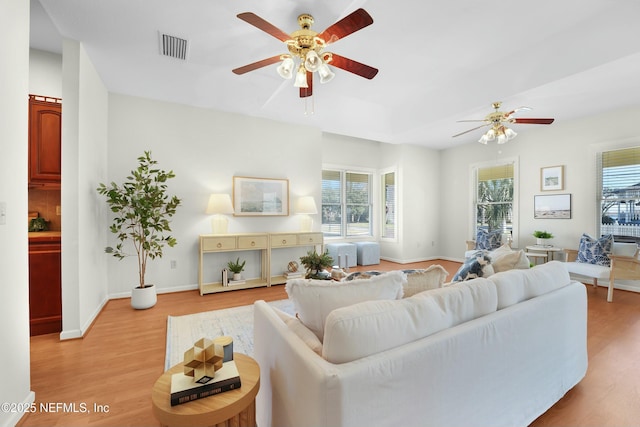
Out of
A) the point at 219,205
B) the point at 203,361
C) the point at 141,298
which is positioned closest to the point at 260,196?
the point at 219,205

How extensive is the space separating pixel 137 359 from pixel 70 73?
278 centimetres

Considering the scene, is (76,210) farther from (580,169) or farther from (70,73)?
(580,169)

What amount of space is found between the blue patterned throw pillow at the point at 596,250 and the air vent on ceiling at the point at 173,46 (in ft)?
19.9

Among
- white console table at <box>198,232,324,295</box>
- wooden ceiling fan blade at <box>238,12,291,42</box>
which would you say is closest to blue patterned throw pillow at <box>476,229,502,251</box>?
white console table at <box>198,232,324,295</box>

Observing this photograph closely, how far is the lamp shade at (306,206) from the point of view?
4984 millimetres

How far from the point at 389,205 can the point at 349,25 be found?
5.39 m

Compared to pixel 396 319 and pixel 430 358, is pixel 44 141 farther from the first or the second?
pixel 430 358

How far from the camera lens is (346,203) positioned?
6.81 m

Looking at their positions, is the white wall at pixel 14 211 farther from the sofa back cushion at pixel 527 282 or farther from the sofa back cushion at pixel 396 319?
the sofa back cushion at pixel 527 282

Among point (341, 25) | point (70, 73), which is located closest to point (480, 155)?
point (341, 25)

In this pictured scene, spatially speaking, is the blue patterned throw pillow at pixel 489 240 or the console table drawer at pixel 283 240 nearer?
the console table drawer at pixel 283 240

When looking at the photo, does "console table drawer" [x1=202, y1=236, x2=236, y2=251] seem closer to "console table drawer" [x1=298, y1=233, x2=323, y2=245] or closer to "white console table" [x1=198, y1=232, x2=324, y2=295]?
"white console table" [x1=198, y1=232, x2=324, y2=295]

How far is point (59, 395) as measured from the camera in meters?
1.88

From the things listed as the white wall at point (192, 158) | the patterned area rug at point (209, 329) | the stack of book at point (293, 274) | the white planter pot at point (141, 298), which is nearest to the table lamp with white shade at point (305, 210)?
the white wall at point (192, 158)
